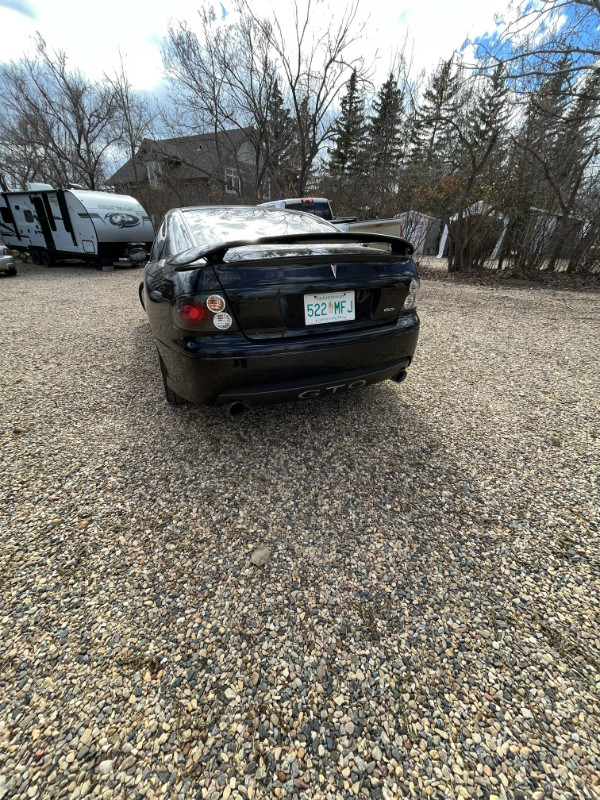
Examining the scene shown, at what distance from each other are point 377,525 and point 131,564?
1212 millimetres

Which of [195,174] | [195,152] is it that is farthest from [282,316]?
[195,152]

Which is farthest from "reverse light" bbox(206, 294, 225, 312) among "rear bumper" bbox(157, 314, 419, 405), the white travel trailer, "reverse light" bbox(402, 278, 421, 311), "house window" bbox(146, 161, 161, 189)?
"house window" bbox(146, 161, 161, 189)

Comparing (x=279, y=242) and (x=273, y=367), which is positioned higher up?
(x=279, y=242)

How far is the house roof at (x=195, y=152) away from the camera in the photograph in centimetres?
1877

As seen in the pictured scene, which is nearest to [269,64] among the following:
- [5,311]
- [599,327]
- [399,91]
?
[399,91]

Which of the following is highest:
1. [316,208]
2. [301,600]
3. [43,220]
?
[316,208]

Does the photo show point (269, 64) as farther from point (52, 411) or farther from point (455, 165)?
point (52, 411)

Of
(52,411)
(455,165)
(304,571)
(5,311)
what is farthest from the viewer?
(455,165)

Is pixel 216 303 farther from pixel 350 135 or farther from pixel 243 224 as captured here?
pixel 350 135

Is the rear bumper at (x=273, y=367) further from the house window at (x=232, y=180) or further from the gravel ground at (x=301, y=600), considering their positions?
the house window at (x=232, y=180)

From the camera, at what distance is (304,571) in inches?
62.7

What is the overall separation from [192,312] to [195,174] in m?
24.0

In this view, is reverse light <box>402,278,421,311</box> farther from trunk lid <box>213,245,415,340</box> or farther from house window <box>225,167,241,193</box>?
house window <box>225,167,241,193</box>

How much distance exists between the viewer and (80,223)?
33.9 ft
